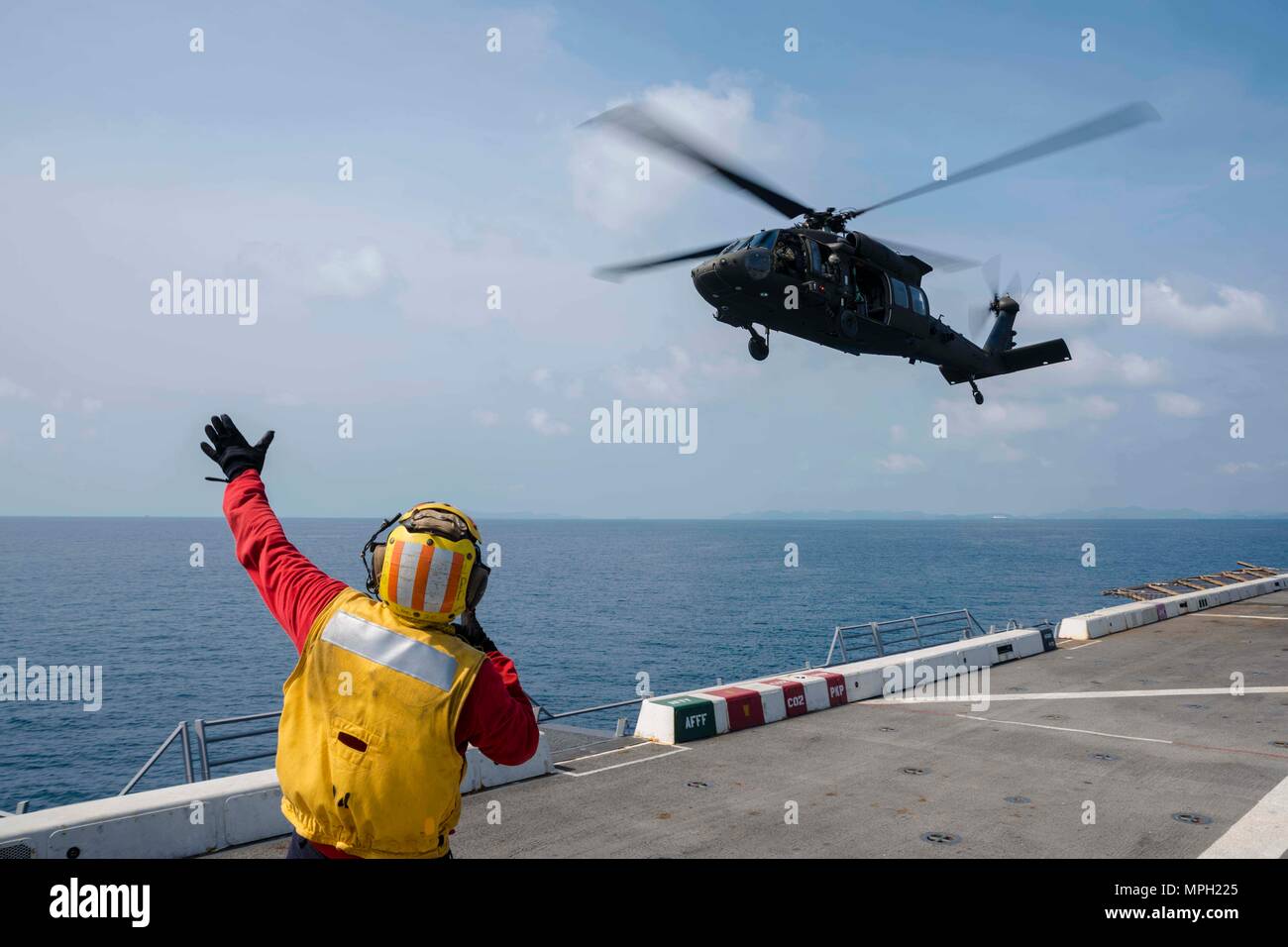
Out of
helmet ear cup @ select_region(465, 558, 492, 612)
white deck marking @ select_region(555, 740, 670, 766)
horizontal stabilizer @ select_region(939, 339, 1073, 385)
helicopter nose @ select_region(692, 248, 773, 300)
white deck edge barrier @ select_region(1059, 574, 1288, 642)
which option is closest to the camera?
helmet ear cup @ select_region(465, 558, 492, 612)

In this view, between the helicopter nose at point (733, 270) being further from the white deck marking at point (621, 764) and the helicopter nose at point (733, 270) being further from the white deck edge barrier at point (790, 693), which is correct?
the white deck marking at point (621, 764)

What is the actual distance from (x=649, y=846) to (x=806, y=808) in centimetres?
220

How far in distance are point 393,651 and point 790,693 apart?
41.8ft

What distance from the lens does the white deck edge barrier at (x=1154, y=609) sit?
24.7 m

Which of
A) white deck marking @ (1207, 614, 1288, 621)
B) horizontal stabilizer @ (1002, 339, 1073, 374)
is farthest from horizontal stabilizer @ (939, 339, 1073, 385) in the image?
white deck marking @ (1207, 614, 1288, 621)

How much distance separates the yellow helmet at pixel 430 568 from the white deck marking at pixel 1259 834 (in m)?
8.77

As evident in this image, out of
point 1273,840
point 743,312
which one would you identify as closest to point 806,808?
point 1273,840

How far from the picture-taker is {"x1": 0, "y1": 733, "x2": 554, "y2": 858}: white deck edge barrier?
795cm

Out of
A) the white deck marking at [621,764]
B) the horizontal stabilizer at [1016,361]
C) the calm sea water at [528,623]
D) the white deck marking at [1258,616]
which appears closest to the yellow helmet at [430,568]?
the white deck marking at [621,764]

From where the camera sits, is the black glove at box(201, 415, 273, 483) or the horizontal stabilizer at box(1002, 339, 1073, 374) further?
the horizontal stabilizer at box(1002, 339, 1073, 374)

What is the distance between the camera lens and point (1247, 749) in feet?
43.5

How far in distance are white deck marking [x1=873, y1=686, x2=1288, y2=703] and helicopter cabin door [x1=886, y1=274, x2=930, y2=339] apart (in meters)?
8.32

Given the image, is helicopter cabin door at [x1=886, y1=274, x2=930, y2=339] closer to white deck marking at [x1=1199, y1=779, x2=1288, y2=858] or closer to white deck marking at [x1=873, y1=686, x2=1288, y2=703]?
white deck marking at [x1=873, y1=686, x2=1288, y2=703]
